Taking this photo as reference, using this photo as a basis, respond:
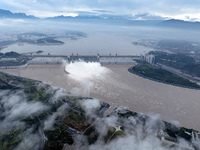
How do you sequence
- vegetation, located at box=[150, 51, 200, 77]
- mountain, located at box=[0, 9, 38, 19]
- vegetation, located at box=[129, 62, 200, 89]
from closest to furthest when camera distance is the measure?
vegetation, located at box=[129, 62, 200, 89]
vegetation, located at box=[150, 51, 200, 77]
mountain, located at box=[0, 9, 38, 19]

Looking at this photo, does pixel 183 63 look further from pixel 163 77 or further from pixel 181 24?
pixel 181 24

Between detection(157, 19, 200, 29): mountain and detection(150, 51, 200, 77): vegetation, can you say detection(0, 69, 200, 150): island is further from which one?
detection(157, 19, 200, 29): mountain

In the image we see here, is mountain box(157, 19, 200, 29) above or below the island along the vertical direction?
above

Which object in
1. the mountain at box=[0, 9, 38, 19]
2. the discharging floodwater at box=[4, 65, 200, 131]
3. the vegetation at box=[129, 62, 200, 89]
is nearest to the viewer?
the discharging floodwater at box=[4, 65, 200, 131]

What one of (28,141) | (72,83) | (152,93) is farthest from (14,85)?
(152,93)

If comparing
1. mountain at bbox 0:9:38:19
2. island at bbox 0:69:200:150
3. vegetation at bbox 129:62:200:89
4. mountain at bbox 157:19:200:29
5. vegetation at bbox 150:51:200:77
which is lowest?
island at bbox 0:69:200:150

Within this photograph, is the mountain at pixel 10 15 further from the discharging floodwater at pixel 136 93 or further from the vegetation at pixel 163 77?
the vegetation at pixel 163 77

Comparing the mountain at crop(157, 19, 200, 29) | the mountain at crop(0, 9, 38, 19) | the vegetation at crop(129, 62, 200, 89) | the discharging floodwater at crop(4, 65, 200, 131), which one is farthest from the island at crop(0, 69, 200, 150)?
the mountain at crop(0, 9, 38, 19)

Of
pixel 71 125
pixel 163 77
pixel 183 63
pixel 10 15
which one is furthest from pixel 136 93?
pixel 10 15

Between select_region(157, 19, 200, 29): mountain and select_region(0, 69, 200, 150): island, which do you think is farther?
select_region(157, 19, 200, 29): mountain
